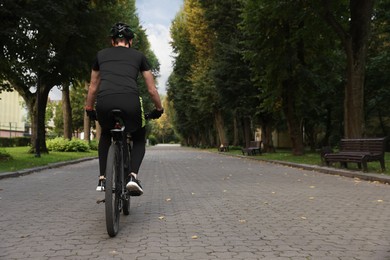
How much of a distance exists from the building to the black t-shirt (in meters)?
85.6

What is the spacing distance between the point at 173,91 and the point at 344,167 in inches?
1679

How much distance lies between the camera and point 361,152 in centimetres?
1407

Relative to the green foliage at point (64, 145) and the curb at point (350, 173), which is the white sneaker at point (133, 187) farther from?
the green foliage at point (64, 145)

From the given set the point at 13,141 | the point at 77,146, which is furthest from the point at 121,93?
the point at 13,141

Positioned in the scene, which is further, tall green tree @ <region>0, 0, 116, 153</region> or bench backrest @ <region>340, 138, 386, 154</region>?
tall green tree @ <region>0, 0, 116, 153</region>

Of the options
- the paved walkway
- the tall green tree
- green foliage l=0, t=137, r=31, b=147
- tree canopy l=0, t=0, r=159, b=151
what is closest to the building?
green foliage l=0, t=137, r=31, b=147

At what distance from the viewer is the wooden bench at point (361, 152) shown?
1333cm

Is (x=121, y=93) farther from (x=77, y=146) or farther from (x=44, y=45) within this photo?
(x=77, y=146)

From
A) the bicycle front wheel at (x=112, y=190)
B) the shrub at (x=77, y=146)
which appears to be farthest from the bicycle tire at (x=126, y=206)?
the shrub at (x=77, y=146)

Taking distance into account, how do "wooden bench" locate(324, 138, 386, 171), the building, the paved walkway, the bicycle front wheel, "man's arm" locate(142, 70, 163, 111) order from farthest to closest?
the building, "wooden bench" locate(324, 138, 386, 171), "man's arm" locate(142, 70, 163, 111), the bicycle front wheel, the paved walkway

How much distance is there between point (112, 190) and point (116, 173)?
28 cm

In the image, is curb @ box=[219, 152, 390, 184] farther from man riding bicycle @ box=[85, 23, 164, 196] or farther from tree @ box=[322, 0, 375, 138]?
man riding bicycle @ box=[85, 23, 164, 196]

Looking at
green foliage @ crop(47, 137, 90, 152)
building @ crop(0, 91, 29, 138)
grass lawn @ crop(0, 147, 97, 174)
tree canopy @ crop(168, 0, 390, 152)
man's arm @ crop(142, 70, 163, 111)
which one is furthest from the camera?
building @ crop(0, 91, 29, 138)

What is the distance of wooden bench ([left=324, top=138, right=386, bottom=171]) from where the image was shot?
13.3 meters
